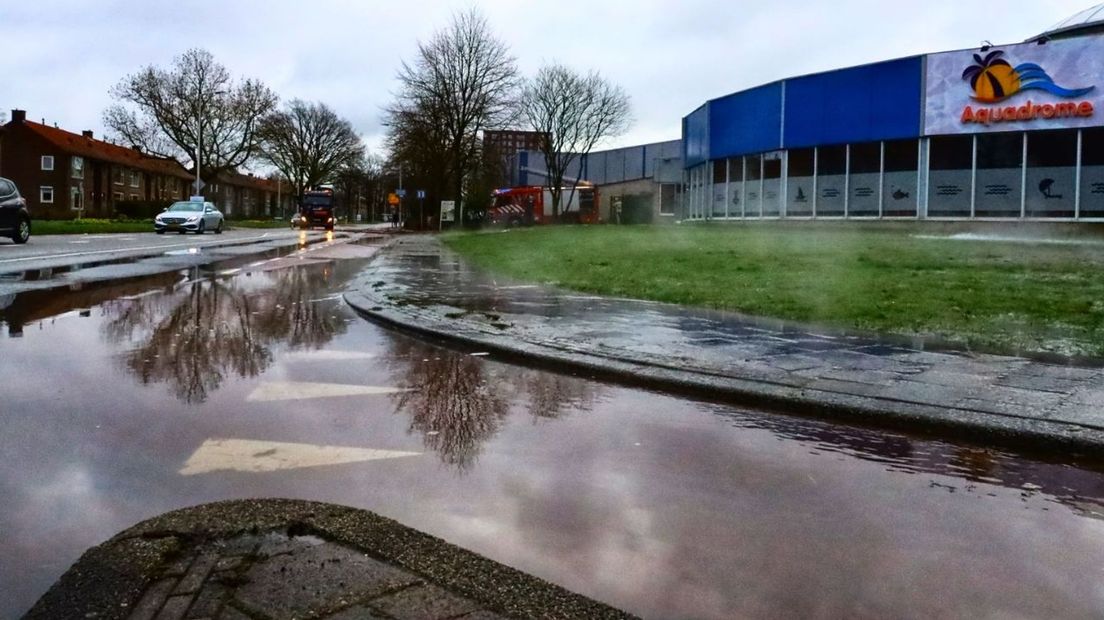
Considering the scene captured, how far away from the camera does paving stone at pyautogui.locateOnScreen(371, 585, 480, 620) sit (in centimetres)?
255

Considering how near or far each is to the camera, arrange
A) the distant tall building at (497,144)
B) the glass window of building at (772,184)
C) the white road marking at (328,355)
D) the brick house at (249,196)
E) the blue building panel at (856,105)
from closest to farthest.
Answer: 1. the white road marking at (328,355)
2. the blue building panel at (856,105)
3. the glass window of building at (772,184)
4. the distant tall building at (497,144)
5. the brick house at (249,196)

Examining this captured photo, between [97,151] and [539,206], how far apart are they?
170 ft

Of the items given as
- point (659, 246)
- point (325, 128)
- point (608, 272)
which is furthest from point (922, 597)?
point (325, 128)

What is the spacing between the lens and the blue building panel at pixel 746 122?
1351 inches

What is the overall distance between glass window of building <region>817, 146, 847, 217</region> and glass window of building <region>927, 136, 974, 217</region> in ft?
10.5

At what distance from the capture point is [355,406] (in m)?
5.41

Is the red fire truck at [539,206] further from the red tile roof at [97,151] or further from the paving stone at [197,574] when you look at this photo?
the paving stone at [197,574]

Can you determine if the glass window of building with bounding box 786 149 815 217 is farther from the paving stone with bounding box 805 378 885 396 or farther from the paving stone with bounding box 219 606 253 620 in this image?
the paving stone with bounding box 219 606 253 620

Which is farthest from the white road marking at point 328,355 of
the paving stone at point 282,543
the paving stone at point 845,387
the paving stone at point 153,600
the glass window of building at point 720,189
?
the glass window of building at point 720,189

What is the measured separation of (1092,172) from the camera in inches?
1051

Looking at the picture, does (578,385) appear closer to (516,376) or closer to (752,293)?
(516,376)

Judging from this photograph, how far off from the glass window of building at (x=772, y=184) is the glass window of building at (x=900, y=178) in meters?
4.48

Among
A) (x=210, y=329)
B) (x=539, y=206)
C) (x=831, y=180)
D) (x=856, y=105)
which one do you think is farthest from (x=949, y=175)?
(x=539, y=206)

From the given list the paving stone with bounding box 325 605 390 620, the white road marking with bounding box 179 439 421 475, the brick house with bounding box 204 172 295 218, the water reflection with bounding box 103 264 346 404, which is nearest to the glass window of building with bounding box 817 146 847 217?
the water reflection with bounding box 103 264 346 404
